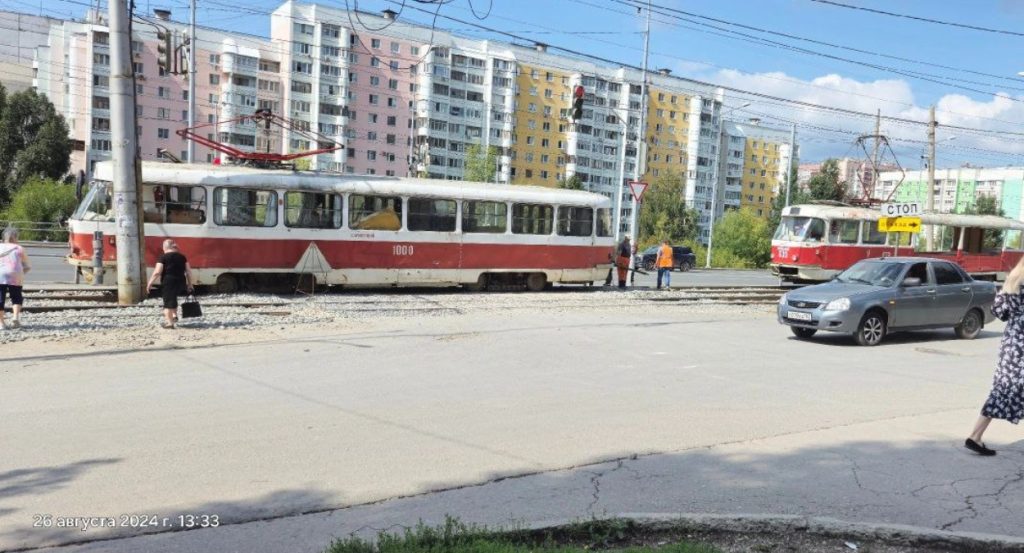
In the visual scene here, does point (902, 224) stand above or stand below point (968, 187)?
below

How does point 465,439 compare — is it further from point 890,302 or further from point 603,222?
point 603,222

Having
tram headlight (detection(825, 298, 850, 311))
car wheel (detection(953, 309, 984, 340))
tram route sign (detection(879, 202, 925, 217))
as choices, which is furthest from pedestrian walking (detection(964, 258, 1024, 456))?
tram route sign (detection(879, 202, 925, 217))

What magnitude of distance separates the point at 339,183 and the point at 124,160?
503 centimetres

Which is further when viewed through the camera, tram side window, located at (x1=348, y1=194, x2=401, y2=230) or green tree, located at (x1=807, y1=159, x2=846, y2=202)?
green tree, located at (x1=807, y1=159, x2=846, y2=202)

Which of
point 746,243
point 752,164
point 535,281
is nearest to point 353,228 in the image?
point 535,281

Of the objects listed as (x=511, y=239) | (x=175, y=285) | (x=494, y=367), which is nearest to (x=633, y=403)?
(x=494, y=367)

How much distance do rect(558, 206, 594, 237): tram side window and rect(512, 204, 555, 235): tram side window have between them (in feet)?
1.21

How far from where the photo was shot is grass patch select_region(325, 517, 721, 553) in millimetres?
3953

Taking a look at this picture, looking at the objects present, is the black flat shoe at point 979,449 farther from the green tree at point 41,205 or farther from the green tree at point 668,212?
the green tree at point 668,212

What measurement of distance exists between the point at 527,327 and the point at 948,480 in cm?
902

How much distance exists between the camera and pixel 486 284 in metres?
21.0

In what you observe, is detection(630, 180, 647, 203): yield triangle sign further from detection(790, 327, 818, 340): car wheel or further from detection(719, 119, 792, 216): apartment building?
detection(719, 119, 792, 216): apartment building

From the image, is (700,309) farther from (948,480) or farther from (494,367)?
(948,480)

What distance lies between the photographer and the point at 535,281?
2173 cm
